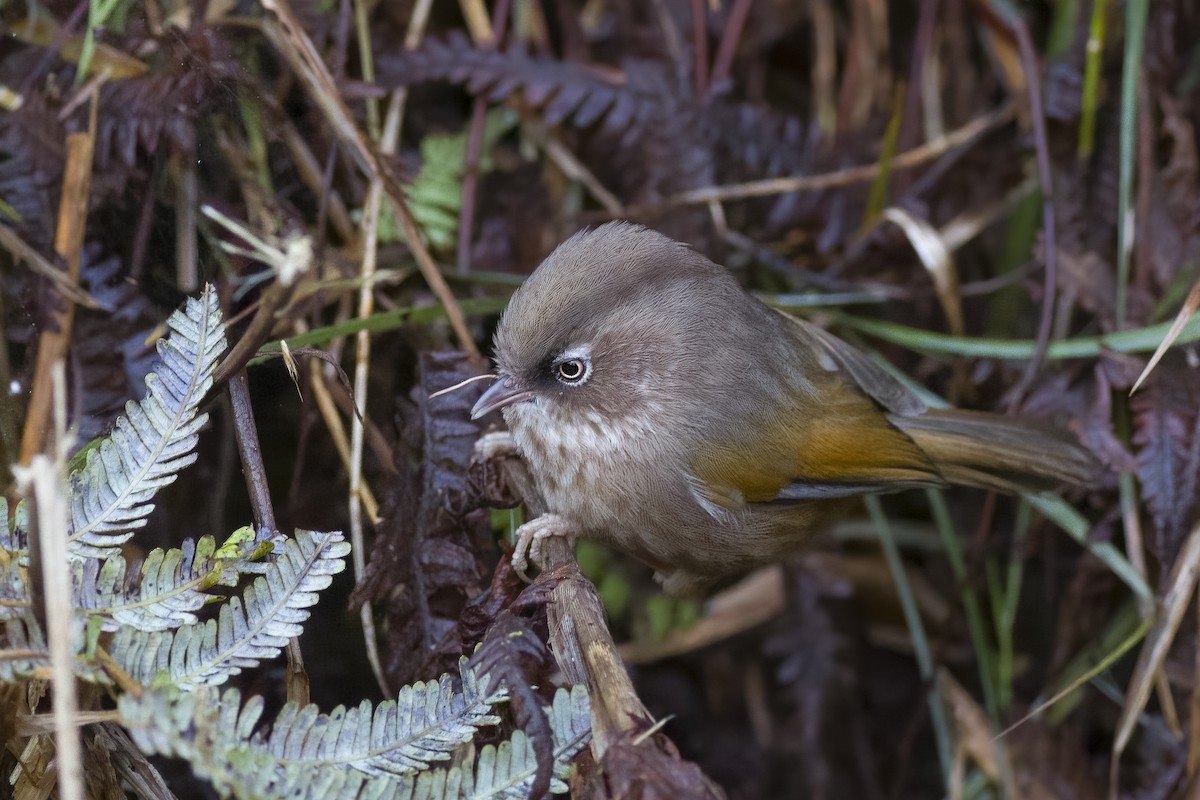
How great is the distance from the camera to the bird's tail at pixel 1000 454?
10.2 feet

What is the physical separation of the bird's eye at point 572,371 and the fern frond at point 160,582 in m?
0.95

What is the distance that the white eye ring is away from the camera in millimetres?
2668

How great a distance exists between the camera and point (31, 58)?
8.48ft

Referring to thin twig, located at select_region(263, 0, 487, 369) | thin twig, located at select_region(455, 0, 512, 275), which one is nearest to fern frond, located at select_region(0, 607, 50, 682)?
thin twig, located at select_region(263, 0, 487, 369)

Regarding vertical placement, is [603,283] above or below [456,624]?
above

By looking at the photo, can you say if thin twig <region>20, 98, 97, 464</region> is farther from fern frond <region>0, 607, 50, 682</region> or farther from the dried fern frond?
the dried fern frond

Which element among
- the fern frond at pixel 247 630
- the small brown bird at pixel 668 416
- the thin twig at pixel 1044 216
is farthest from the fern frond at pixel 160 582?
the thin twig at pixel 1044 216

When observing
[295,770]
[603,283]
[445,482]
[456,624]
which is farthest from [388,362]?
[295,770]

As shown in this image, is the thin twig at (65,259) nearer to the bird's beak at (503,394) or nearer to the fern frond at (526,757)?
the bird's beak at (503,394)

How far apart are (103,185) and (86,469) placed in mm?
863

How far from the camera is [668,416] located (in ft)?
9.00

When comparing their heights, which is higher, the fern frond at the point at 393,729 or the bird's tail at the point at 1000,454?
the fern frond at the point at 393,729

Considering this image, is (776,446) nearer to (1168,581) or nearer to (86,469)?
(1168,581)

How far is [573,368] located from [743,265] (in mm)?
1173
